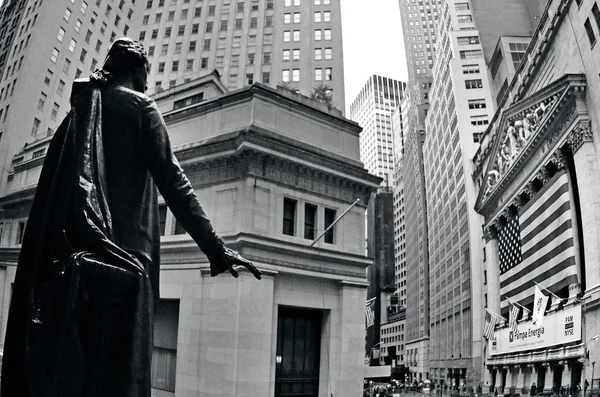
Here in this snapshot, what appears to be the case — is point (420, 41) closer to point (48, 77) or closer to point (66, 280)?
point (48, 77)

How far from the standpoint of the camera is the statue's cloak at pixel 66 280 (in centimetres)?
298

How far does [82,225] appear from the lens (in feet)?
10.2

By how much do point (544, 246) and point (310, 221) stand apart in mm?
30551

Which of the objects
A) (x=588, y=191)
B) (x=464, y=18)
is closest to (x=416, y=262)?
(x=464, y=18)

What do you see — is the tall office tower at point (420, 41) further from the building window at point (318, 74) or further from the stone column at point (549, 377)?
the stone column at point (549, 377)

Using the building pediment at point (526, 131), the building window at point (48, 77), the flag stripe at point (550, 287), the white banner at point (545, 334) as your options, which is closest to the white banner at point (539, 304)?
the white banner at point (545, 334)

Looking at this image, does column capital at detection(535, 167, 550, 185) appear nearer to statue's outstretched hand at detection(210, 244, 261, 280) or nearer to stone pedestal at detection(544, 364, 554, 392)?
stone pedestal at detection(544, 364, 554, 392)

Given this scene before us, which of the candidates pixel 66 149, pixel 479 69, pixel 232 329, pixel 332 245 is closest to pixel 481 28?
pixel 479 69

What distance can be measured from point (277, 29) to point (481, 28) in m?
52.9

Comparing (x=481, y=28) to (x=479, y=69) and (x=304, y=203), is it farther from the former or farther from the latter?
(x=304, y=203)

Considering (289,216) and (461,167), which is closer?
(289,216)

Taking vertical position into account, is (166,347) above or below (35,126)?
below

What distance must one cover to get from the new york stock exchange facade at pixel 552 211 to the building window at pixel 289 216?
25.5 m

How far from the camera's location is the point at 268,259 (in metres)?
24.7
